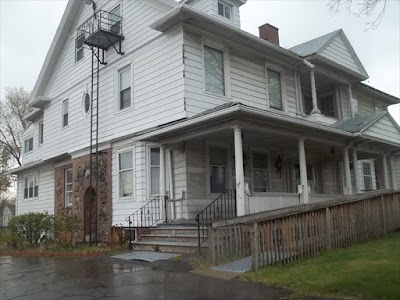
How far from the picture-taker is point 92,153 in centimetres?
1814

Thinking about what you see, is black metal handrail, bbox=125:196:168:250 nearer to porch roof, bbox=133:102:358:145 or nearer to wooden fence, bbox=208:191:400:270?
porch roof, bbox=133:102:358:145

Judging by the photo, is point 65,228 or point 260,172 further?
point 260,172

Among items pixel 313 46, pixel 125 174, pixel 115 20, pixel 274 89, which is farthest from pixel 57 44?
pixel 313 46

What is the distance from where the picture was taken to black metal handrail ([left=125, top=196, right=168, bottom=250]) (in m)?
14.8

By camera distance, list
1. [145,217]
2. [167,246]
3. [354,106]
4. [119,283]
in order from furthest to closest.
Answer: [354,106]
[145,217]
[167,246]
[119,283]

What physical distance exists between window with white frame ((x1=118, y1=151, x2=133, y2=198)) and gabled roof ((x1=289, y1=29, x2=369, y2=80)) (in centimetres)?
864

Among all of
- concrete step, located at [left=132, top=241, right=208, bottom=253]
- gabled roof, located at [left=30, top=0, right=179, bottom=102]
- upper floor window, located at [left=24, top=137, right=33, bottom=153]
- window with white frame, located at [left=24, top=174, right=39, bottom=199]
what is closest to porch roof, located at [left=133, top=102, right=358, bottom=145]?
concrete step, located at [left=132, top=241, right=208, bottom=253]

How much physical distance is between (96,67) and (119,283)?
12585 mm

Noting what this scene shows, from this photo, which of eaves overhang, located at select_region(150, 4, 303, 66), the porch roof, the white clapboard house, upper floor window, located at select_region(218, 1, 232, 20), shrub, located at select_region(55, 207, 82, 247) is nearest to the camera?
the porch roof

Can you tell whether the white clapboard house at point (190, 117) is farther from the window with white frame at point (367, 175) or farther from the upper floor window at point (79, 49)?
the window with white frame at point (367, 175)

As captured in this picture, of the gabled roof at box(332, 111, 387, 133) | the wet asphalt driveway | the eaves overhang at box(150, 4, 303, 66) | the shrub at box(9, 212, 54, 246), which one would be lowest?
the wet asphalt driveway

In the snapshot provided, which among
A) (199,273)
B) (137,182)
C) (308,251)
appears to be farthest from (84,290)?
(137,182)

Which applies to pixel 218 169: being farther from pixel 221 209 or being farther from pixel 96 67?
pixel 96 67

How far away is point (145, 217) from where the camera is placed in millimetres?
15141
